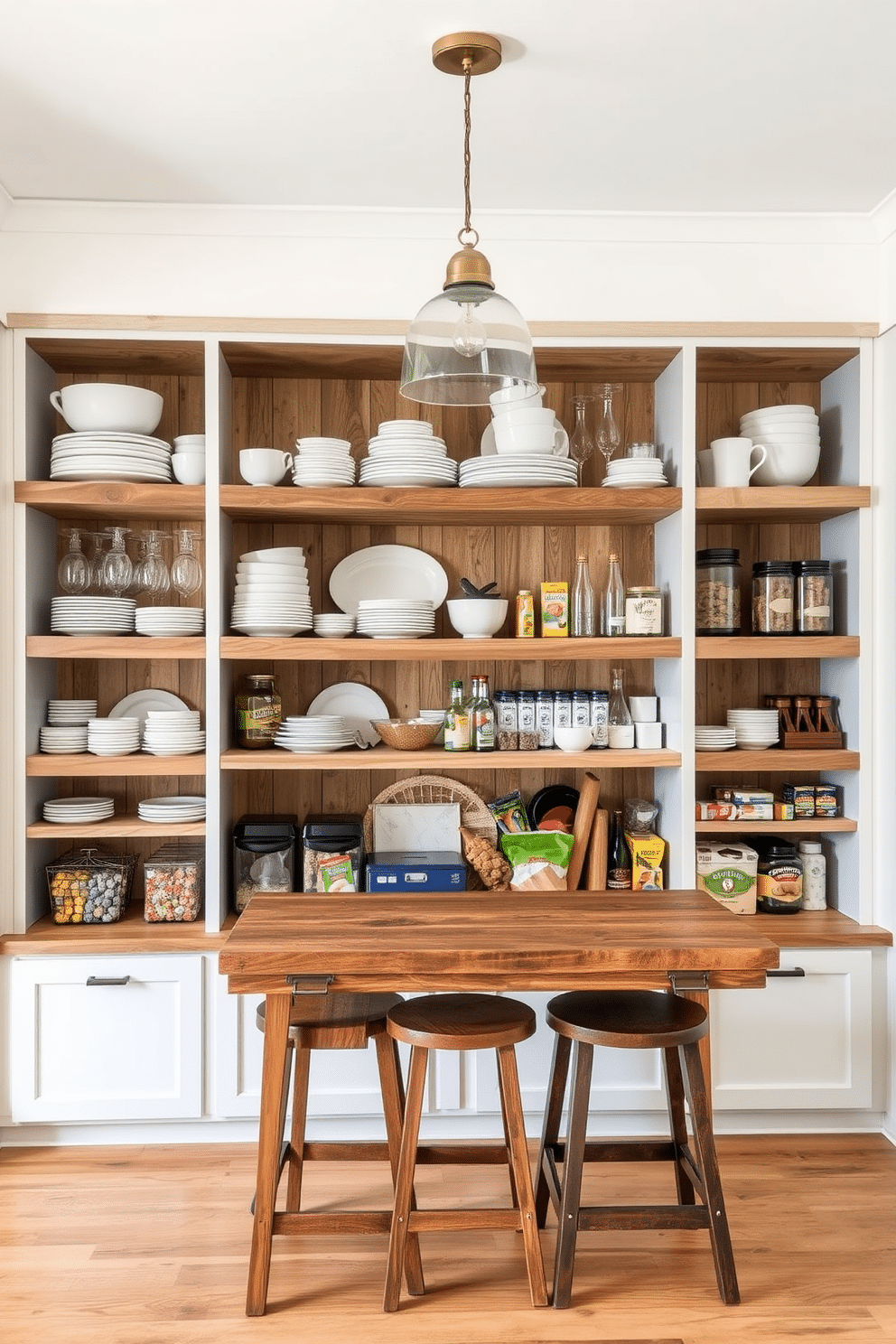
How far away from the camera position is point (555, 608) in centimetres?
328

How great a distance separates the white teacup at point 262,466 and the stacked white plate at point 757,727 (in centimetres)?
156

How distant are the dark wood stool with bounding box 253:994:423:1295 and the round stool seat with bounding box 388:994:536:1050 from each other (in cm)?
9

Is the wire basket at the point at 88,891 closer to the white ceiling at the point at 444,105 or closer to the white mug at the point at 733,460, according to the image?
the white ceiling at the point at 444,105

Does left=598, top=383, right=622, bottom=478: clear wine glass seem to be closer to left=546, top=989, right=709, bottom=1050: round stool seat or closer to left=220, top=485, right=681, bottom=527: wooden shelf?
left=220, top=485, right=681, bottom=527: wooden shelf

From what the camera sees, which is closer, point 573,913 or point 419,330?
point 419,330

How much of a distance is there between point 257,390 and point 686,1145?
8.22 ft

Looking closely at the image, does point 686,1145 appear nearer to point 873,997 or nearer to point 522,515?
point 873,997

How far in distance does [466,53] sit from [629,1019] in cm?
202

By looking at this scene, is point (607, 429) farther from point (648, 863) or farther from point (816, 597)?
point (648, 863)

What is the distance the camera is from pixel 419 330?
79.0 inches

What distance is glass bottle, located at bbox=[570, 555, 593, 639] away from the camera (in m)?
3.32

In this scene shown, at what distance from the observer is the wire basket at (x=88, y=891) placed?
3.15m

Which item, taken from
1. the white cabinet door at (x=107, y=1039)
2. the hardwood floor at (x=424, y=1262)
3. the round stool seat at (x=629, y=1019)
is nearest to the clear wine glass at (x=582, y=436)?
the round stool seat at (x=629, y=1019)

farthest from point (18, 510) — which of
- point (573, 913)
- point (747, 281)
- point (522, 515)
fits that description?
point (747, 281)
